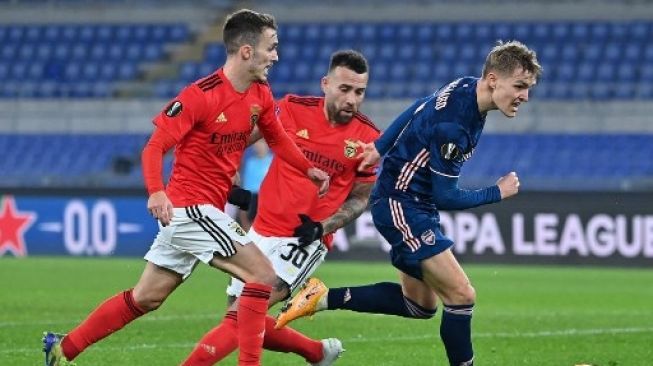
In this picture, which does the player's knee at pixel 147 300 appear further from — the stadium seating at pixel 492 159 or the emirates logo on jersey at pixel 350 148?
the stadium seating at pixel 492 159

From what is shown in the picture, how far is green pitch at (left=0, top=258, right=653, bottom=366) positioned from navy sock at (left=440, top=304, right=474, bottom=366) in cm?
145

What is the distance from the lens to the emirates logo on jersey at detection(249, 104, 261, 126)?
311 inches

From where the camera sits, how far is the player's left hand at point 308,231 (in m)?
8.35

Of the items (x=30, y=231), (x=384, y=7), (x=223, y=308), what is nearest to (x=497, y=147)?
(x=384, y=7)

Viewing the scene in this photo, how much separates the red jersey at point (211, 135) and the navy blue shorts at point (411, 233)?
0.89 meters

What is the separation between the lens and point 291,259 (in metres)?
8.45

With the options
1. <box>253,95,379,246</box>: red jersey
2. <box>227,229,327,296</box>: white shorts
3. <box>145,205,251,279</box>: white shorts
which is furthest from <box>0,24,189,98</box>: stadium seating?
<box>145,205,251,279</box>: white shorts

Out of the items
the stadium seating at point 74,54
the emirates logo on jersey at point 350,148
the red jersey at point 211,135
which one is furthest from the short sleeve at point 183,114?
the stadium seating at point 74,54

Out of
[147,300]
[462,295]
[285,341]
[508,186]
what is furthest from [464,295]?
[147,300]

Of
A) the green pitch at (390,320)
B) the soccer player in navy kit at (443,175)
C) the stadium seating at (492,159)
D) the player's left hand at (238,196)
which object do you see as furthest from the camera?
the stadium seating at (492,159)

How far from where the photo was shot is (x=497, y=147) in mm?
24578

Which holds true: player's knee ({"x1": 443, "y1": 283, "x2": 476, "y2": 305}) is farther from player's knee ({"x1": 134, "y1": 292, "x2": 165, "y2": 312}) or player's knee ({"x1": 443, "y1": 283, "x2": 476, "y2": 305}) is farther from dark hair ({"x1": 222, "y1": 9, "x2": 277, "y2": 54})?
dark hair ({"x1": 222, "y1": 9, "x2": 277, "y2": 54})

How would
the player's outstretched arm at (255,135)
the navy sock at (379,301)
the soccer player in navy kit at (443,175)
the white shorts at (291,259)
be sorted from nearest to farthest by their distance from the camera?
1. the soccer player in navy kit at (443,175)
2. the white shorts at (291,259)
3. the player's outstretched arm at (255,135)
4. the navy sock at (379,301)

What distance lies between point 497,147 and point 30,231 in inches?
316
